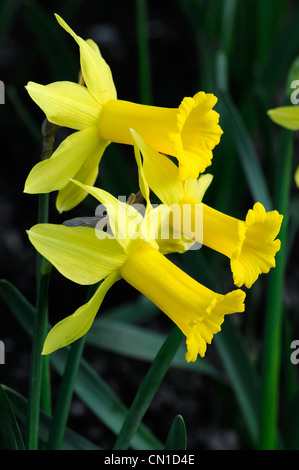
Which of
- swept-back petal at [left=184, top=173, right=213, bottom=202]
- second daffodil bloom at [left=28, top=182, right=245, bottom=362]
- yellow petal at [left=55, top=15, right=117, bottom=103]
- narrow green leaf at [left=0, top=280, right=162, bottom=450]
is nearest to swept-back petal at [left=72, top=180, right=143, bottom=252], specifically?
second daffodil bloom at [left=28, top=182, right=245, bottom=362]

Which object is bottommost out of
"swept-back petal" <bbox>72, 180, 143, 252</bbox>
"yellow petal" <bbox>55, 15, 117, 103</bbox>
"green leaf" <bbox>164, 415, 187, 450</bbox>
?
A: "green leaf" <bbox>164, 415, 187, 450</bbox>

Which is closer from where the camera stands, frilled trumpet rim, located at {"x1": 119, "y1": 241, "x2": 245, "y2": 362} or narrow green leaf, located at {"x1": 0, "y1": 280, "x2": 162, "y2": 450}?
frilled trumpet rim, located at {"x1": 119, "y1": 241, "x2": 245, "y2": 362}

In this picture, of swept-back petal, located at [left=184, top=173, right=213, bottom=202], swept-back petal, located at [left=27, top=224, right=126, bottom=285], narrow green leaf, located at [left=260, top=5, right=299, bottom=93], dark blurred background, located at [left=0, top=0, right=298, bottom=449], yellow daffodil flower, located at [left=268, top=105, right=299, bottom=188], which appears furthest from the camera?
narrow green leaf, located at [left=260, top=5, right=299, bottom=93]

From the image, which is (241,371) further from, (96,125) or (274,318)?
(96,125)

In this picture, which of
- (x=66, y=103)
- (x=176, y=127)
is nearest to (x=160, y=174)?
(x=176, y=127)

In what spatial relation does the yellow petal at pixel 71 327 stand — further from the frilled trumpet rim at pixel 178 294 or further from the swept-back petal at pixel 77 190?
the swept-back petal at pixel 77 190

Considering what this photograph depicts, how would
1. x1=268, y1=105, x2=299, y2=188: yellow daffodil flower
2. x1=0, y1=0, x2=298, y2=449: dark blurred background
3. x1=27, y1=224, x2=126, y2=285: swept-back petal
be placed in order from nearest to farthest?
x1=27, y1=224, x2=126, y2=285: swept-back petal < x1=268, y1=105, x2=299, y2=188: yellow daffodil flower < x1=0, y1=0, x2=298, y2=449: dark blurred background

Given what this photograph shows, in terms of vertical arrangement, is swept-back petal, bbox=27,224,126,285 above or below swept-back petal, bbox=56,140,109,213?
below

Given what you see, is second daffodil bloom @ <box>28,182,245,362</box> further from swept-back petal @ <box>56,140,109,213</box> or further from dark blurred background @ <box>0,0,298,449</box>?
dark blurred background @ <box>0,0,298,449</box>
